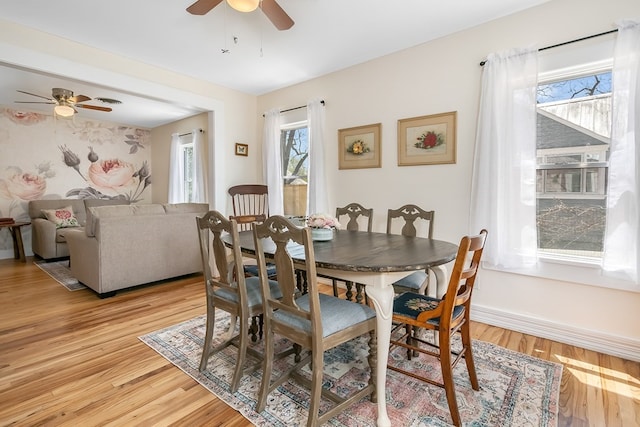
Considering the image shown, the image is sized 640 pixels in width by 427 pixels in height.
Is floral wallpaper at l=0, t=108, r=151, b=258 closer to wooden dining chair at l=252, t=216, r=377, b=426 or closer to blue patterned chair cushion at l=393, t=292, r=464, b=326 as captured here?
wooden dining chair at l=252, t=216, r=377, b=426

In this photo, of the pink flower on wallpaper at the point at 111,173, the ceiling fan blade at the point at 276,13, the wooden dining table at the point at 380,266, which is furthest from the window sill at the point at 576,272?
the pink flower on wallpaper at the point at 111,173

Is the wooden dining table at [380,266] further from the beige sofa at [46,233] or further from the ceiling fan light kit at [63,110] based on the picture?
the beige sofa at [46,233]

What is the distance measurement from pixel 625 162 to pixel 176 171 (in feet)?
19.8


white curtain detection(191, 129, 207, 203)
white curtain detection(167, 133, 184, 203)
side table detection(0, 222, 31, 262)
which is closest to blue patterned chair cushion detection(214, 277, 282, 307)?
white curtain detection(191, 129, 207, 203)

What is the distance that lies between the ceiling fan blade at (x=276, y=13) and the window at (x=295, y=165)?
199cm

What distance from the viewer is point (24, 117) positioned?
5.29 m

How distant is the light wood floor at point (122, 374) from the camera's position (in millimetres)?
1602

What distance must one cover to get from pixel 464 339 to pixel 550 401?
55cm

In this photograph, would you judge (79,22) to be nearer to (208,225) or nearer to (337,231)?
(208,225)

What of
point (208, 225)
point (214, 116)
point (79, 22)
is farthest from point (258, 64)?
point (208, 225)

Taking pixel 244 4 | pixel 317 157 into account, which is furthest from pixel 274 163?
A: pixel 244 4

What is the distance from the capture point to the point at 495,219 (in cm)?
260

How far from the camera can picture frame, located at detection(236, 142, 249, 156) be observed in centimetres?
450

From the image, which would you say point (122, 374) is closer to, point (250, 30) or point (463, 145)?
point (250, 30)
